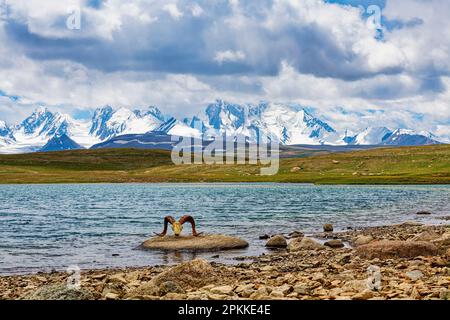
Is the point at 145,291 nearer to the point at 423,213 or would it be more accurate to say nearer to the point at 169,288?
the point at 169,288

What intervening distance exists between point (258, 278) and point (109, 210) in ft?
176

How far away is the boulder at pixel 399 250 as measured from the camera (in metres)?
27.8

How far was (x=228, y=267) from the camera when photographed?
27391 mm

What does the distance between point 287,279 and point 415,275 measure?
4.84 meters

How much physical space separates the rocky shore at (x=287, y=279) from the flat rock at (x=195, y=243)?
12.2ft

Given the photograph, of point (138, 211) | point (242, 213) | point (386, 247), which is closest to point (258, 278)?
point (386, 247)

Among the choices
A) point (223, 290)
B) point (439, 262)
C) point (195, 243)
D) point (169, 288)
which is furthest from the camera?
point (195, 243)

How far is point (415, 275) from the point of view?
1986cm

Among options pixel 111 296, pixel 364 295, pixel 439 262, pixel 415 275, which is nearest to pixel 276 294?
pixel 364 295

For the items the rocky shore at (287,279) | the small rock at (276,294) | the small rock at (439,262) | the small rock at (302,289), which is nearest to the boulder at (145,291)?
the rocky shore at (287,279)

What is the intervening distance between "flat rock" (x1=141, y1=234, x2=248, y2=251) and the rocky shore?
3.71 m

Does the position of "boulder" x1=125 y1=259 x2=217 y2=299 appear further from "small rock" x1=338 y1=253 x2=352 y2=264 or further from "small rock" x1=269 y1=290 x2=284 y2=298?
"small rock" x1=338 y1=253 x2=352 y2=264

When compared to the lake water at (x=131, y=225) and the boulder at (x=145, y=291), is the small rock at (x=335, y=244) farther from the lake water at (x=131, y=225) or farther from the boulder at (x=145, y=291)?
the boulder at (x=145, y=291)
